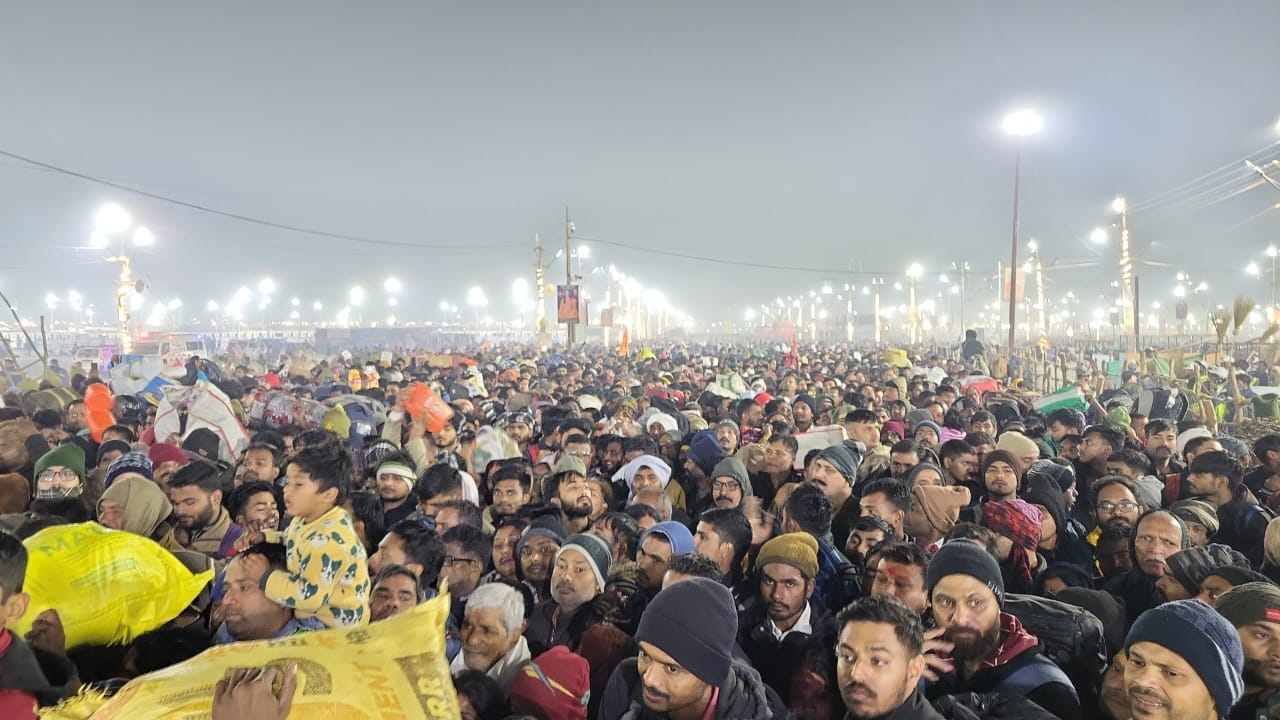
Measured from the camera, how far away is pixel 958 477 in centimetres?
746

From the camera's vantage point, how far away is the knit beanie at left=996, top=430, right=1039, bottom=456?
26.0 ft

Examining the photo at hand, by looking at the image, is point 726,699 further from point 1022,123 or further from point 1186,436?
point 1022,123

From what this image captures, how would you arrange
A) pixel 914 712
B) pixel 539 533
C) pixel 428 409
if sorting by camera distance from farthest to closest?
pixel 428 409 → pixel 539 533 → pixel 914 712

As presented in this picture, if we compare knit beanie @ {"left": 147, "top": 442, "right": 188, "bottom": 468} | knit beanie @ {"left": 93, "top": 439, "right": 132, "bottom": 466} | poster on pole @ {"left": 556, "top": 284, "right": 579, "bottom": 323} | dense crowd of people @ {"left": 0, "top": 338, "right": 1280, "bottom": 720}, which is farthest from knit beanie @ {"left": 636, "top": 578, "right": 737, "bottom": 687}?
poster on pole @ {"left": 556, "top": 284, "right": 579, "bottom": 323}

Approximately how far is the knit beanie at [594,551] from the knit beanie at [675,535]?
0.90 ft

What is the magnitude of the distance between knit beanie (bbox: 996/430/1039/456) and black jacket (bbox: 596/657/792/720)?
18.0ft

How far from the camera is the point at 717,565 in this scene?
4480 mm

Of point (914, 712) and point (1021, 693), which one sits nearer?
point (914, 712)

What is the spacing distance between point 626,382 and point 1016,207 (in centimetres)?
1656

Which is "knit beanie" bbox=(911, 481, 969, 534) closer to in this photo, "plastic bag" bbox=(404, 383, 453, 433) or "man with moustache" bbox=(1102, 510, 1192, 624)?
"man with moustache" bbox=(1102, 510, 1192, 624)

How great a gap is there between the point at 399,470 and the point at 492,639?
133 inches

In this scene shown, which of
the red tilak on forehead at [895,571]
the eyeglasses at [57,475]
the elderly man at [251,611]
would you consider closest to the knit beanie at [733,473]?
the red tilak on forehead at [895,571]

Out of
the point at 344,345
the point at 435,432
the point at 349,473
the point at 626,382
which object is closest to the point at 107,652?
the point at 349,473

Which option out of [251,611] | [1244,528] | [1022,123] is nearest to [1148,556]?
[1244,528]
